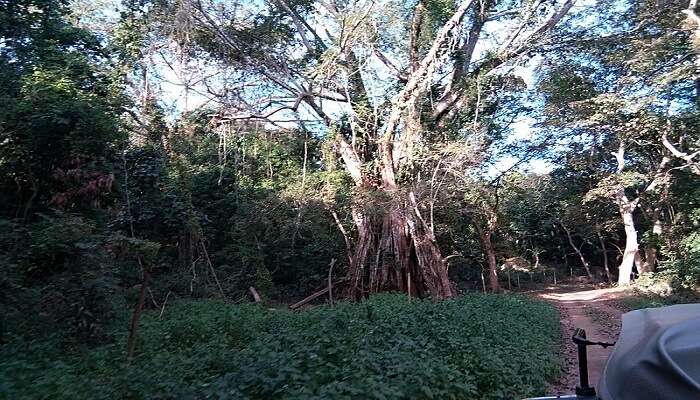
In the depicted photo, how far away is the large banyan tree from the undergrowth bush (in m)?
6.38

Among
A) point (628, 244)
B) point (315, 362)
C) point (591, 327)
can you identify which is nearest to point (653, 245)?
point (628, 244)

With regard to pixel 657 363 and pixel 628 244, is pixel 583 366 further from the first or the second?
pixel 628 244

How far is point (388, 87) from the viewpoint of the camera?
1861cm

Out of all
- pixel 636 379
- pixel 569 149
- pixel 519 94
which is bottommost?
pixel 636 379

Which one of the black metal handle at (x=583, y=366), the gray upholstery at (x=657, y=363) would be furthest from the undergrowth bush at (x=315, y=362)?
the gray upholstery at (x=657, y=363)

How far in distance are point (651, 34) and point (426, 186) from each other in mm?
8941

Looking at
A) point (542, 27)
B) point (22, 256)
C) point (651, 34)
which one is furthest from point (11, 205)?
point (651, 34)

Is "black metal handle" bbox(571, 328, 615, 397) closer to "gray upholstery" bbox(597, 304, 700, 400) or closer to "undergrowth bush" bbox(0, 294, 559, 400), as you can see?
"gray upholstery" bbox(597, 304, 700, 400)

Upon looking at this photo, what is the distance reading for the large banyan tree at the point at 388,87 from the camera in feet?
54.5

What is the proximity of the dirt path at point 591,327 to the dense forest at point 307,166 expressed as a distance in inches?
16.5

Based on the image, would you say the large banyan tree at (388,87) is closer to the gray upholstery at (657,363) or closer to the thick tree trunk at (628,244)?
the thick tree trunk at (628,244)

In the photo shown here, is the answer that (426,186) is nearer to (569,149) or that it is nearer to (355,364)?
(569,149)

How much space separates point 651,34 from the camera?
59.1 ft

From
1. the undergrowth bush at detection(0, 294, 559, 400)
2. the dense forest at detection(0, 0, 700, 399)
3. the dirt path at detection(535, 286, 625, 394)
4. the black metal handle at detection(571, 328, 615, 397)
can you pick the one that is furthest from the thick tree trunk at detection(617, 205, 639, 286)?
the black metal handle at detection(571, 328, 615, 397)
